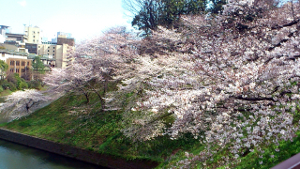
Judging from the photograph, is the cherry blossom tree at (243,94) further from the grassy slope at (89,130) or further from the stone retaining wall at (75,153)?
the stone retaining wall at (75,153)

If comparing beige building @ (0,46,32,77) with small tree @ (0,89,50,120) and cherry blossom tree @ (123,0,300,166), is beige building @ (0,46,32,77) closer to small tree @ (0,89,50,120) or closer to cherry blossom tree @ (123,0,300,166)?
small tree @ (0,89,50,120)

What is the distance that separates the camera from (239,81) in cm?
391

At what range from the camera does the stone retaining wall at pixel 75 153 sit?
30.7 ft

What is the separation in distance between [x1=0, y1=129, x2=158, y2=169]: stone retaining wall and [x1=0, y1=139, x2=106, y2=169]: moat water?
0.79 ft

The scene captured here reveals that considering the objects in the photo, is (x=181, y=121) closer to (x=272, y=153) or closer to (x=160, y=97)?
(x=160, y=97)

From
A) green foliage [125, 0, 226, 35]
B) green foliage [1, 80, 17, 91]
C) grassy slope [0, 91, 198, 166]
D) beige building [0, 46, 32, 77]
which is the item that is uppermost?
green foliage [125, 0, 226, 35]

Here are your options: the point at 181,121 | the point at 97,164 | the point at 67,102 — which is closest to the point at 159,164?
the point at 97,164

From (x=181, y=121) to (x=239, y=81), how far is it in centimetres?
144

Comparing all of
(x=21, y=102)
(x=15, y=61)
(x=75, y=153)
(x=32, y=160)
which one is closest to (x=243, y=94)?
(x=75, y=153)

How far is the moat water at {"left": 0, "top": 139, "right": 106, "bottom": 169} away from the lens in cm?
1084

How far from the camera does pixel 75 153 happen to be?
11.8m

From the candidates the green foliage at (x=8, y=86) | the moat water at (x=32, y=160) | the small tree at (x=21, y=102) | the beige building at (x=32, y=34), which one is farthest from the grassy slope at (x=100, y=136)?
the beige building at (x=32, y=34)

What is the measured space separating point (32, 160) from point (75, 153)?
198 centimetres

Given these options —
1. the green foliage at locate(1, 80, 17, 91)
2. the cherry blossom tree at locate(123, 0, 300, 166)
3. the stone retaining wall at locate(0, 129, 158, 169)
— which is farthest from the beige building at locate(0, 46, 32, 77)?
the cherry blossom tree at locate(123, 0, 300, 166)
